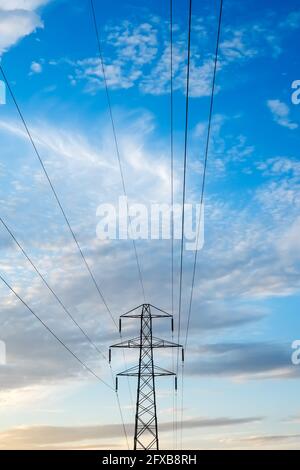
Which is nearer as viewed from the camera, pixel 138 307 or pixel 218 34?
pixel 218 34

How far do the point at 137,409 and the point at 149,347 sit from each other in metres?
5.79

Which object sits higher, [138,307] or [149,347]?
[138,307]

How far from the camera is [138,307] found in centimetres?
5788

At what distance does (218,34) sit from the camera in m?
19.0
